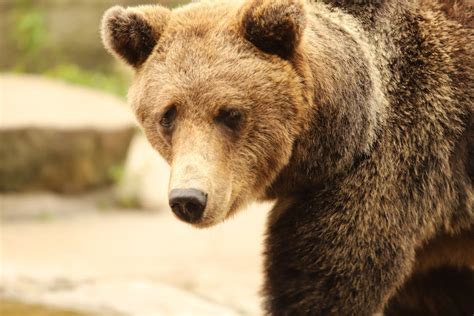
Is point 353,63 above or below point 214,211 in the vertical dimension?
above

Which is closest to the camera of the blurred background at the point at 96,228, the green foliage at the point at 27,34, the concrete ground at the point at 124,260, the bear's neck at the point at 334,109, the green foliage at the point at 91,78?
the bear's neck at the point at 334,109

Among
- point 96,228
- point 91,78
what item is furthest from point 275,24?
point 91,78

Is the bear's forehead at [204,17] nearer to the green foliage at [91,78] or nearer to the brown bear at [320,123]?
the brown bear at [320,123]

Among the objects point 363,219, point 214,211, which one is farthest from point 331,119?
point 214,211

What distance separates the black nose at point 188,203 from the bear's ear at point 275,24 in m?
0.84

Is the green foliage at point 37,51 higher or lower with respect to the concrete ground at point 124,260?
lower

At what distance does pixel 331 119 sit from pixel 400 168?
44 centimetres

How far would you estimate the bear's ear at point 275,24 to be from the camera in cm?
411

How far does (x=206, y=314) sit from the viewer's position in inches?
249

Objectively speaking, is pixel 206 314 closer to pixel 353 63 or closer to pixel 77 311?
pixel 77 311

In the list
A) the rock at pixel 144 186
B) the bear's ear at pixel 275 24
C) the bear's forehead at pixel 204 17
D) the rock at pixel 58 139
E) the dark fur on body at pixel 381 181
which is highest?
the bear's ear at pixel 275 24

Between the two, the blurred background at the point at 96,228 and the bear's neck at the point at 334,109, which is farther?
the blurred background at the point at 96,228

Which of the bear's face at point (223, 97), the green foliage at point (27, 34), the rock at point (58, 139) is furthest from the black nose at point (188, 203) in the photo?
→ the green foliage at point (27, 34)

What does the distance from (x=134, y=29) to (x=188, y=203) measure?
3.54 feet
